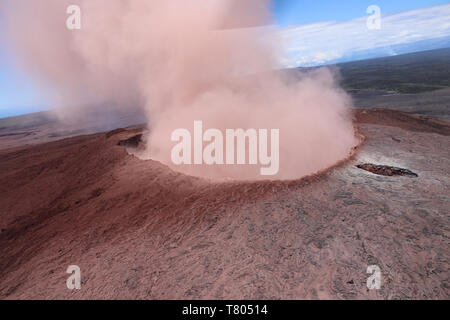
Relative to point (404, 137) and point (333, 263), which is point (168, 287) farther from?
point (404, 137)

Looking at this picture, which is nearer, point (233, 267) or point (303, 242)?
point (233, 267)

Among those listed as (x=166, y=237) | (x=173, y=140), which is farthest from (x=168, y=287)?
(x=173, y=140)

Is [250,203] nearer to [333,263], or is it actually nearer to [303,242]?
[303,242]
